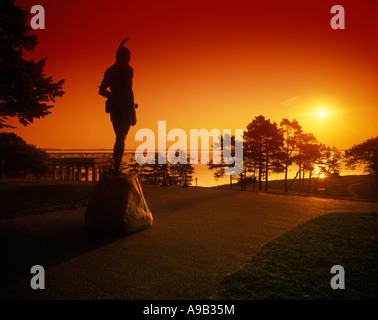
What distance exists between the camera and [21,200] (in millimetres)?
11828

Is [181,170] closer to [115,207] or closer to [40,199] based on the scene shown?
[40,199]

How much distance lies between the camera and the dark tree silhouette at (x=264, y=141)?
2823 centimetres

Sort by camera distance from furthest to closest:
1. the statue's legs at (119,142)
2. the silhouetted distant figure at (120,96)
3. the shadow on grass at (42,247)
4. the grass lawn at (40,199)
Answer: the grass lawn at (40,199)
the statue's legs at (119,142)
the silhouetted distant figure at (120,96)
the shadow on grass at (42,247)

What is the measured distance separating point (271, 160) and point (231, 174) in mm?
8319

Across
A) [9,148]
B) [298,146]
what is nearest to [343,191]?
[298,146]

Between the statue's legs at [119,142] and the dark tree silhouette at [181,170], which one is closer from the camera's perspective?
the statue's legs at [119,142]

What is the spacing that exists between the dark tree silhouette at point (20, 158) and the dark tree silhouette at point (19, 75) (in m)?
→ 30.8

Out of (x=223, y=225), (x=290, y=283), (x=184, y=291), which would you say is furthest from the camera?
(x=223, y=225)

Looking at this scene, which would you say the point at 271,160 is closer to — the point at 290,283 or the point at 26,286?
the point at 290,283

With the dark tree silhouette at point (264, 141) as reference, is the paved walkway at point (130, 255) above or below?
below

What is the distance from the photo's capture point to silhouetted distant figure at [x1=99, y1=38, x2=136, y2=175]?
714 centimetres

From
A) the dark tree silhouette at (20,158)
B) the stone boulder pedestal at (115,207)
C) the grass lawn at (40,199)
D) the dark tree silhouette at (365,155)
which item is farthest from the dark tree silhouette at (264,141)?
the dark tree silhouette at (20,158)

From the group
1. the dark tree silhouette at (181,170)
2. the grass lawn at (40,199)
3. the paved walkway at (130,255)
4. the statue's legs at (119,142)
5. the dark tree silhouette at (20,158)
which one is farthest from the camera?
the dark tree silhouette at (181,170)

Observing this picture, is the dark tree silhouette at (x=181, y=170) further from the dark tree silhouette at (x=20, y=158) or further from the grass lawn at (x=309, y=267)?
the grass lawn at (x=309, y=267)
